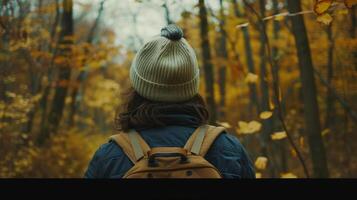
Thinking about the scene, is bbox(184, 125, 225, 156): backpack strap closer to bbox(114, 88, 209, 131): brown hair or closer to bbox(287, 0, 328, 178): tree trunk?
bbox(114, 88, 209, 131): brown hair

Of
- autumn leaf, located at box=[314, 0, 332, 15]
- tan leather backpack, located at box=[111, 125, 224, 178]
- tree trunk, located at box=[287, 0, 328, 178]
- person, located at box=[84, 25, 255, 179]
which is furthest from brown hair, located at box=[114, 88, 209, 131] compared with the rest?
tree trunk, located at box=[287, 0, 328, 178]

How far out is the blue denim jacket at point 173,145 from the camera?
88.0 inches

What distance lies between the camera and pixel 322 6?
11.4 feet

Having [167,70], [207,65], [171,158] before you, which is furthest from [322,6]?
[207,65]

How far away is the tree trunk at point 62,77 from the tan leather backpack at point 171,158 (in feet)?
27.1

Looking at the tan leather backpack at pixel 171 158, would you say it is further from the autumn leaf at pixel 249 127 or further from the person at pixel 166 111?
the autumn leaf at pixel 249 127

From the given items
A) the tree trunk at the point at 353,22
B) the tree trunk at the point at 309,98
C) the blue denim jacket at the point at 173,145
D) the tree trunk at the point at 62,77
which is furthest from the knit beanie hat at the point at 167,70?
the tree trunk at the point at 62,77

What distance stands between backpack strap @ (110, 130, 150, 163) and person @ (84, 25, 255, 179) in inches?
1.1

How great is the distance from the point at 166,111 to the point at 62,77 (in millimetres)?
11324

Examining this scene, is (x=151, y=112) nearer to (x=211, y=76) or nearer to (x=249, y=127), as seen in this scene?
(x=249, y=127)
